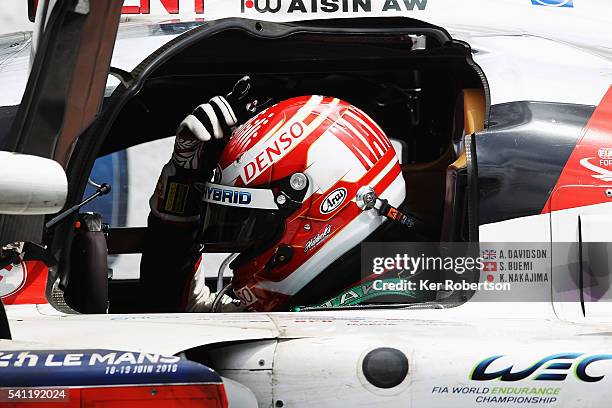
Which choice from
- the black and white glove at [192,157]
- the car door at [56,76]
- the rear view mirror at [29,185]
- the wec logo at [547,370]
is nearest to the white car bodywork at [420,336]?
the wec logo at [547,370]

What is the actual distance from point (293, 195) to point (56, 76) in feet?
2.86

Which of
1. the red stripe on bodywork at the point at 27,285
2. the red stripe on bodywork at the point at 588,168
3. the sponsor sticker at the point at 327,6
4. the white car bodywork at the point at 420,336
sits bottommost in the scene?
the red stripe on bodywork at the point at 27,285

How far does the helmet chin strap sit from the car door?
0.89 metres

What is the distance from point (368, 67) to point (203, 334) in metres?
1.43

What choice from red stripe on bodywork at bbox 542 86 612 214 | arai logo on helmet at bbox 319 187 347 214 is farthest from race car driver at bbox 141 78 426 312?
red stripe on bodywork at bbox 542 86 612 214

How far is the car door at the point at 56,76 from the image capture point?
1.87 meters

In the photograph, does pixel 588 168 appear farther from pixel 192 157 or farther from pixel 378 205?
pixel 192 157

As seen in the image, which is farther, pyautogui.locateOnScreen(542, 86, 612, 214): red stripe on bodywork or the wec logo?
pyautogui.locateOnScreen(542, 86, 612, 214): red stripe on bodywork

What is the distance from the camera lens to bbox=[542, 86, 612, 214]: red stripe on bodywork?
2348mm

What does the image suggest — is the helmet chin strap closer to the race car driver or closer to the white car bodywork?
the race car driver

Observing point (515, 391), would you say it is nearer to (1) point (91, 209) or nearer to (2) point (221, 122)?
(2) point (221, 122)
